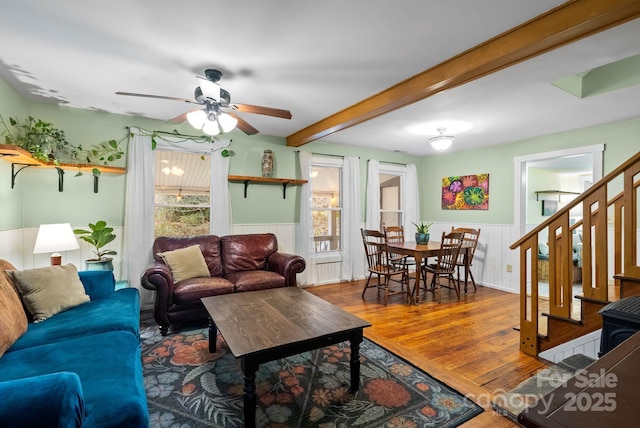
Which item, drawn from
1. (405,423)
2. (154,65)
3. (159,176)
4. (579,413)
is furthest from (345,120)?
(579,413)

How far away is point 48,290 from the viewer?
2.19 metres

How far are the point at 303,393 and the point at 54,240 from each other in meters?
2.73

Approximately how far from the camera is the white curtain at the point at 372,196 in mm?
5535

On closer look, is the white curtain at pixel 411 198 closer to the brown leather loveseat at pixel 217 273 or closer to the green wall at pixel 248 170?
the green wall at pixel 248 170

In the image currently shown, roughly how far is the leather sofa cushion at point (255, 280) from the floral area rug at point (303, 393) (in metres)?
0.79

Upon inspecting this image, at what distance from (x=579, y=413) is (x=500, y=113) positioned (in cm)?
352

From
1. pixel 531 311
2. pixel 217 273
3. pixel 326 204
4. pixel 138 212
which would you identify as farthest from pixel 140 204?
pixel 531 311

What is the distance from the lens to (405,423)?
5.76 ft

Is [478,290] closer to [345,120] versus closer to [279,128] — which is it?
[345,120]

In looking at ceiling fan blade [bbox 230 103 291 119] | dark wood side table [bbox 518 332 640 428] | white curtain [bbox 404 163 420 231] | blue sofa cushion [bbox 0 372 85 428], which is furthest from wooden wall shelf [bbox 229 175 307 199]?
dark wood side table [bbox 518 332 640 428]

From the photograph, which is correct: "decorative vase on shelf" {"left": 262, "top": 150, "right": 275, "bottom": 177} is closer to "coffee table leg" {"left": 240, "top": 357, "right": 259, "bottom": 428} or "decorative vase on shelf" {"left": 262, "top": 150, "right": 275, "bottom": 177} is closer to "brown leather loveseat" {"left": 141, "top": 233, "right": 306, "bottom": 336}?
"brown leather loveseat" {"left": 141, "top": 233, "right": 306, "bottom": 336}

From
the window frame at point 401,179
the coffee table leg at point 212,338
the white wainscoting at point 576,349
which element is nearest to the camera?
the white wainscoting at point 576,349

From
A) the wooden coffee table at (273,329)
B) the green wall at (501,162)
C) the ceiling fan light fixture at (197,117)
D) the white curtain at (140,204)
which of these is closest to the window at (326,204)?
the green wall at (501,162)

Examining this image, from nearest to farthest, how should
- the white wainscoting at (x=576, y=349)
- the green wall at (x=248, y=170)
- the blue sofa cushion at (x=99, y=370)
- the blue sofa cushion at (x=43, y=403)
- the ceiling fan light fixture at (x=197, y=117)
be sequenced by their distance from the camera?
the blue sofa cushion at (x=43, y=403) < the blue sofa cushion at (x=99, y=370) < the white wainscoting at (x=576, y=349) < the ceiling fan light fixture at (x=197, y=117) < the green wall at (x=248, y=170)
